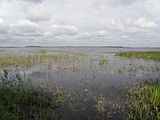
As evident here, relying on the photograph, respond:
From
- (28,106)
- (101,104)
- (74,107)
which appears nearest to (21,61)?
(28,106)

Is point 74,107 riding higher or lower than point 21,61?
lower

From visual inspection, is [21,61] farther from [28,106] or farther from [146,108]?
[146,108]

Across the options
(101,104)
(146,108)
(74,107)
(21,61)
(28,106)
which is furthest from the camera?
(21,61)

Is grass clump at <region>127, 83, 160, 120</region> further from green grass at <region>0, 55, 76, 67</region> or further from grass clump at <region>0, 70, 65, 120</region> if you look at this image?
green grass at <region>0, 55, 76, 67</region>

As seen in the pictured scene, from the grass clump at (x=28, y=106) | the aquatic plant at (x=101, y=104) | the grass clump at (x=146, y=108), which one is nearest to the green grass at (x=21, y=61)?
the grass clump at (x=28, y=106)

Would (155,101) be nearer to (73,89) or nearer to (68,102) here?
(68,102)

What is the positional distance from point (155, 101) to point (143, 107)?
0.84 m

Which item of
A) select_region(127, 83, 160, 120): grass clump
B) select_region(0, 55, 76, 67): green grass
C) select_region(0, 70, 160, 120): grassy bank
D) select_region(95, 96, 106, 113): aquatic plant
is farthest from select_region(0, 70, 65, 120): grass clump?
select_region(0, 55, 76, 67): green grass

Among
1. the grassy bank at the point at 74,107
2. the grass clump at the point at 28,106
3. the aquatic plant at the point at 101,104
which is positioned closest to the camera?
the grass clump at the point at 28,106

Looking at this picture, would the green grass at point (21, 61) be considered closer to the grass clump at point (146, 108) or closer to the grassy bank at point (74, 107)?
the grassy bank at point (74, 107)

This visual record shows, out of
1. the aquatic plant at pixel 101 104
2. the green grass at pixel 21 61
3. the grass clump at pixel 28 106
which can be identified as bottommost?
the aquatic plant at pixel 101 104

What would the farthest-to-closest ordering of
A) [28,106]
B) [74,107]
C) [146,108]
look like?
[74,107] < [28,106] < [146,108]

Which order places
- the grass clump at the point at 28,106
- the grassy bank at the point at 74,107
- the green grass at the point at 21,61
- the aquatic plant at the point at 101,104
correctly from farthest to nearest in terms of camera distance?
the green grass at the point at 21,61
the aquatic plant at the point at 101,104
the grassy bank at the point at 74,107
the grass clump at the point at 28,106

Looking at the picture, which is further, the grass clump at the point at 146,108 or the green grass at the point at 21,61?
the green grass at the point at 21,61
